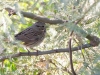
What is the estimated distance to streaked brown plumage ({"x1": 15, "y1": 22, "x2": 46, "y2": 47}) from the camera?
10.5ft

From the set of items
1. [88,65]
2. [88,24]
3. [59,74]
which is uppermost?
[88,24]

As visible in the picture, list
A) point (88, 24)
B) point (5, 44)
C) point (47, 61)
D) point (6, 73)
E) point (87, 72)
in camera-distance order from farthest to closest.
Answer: point (47, 61) < point (6, 73) < point (88, 24) < point (87, 72) < point (5, 44)

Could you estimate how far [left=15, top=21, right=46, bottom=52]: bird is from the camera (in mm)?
3206

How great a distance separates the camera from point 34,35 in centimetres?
348

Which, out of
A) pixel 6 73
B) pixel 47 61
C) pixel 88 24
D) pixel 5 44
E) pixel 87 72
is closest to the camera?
pixel 5 44

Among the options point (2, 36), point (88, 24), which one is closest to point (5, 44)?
point (2, 36)

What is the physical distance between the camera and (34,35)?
3.48m

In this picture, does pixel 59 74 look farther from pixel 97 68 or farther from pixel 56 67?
pixel 97 68

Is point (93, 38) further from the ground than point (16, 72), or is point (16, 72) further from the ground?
point (93, 38)

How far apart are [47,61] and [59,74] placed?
0.23 m

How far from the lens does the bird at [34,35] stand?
3.21 metres

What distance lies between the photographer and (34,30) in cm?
351

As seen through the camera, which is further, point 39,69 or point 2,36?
point 39,69

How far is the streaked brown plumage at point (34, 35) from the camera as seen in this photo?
10.5ft
